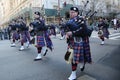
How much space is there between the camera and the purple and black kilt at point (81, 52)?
4922mm

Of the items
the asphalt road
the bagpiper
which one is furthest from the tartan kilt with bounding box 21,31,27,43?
the asphalt road

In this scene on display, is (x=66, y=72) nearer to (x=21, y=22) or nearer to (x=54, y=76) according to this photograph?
(x=54, y=76)

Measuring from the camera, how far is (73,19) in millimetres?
4918

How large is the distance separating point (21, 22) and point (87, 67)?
524 centimetres

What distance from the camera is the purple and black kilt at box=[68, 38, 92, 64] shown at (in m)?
4.92

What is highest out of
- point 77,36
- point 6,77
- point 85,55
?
point 77,36

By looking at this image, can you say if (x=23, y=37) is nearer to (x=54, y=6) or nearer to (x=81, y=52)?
(x=81, y=52)

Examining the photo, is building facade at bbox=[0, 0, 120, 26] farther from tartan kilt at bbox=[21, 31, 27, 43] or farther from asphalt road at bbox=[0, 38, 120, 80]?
asphalt road at bbox=[0, 38, 120, 80]

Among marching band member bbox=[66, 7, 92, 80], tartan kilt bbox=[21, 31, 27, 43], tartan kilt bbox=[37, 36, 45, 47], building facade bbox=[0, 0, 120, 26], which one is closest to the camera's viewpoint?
marching band member bbox=[66, 7, 92, 80]

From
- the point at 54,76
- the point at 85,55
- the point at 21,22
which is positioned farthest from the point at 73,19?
the point at 21,22

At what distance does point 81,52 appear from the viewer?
4.98 meters

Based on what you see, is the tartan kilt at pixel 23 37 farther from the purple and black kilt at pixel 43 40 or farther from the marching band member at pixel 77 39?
the marching band member at pixel 77 39

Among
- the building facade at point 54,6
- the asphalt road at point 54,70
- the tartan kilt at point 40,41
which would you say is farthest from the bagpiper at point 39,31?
the building facade at point 54,6

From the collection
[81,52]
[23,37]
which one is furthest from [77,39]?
[23,37]
